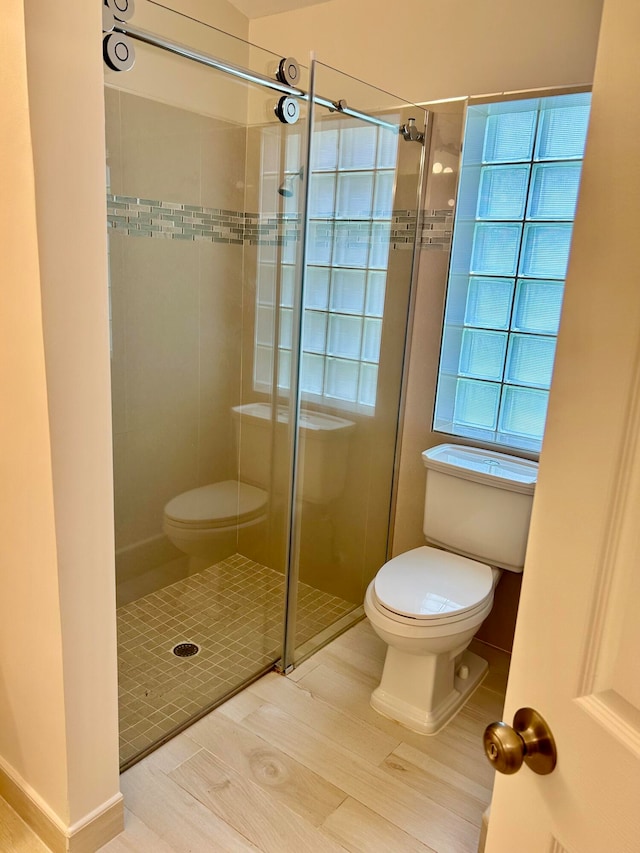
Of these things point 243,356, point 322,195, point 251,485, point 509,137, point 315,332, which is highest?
point 509,137

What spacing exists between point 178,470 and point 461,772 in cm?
139

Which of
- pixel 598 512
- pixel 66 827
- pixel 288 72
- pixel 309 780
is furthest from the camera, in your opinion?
pixel 288 72

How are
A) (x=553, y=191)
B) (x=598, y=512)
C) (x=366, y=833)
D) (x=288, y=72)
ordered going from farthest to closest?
(x=553, y=191) < (x=288, y=72) < (x=366, y=833) < (x=598, y=512)

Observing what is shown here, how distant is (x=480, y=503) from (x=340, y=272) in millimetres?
1016

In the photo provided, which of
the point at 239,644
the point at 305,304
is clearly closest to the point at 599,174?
the point at 305,304

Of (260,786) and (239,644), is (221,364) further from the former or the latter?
(260,786)

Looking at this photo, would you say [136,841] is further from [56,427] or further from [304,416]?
[304,416]

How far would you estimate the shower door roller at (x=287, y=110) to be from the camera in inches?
84.2

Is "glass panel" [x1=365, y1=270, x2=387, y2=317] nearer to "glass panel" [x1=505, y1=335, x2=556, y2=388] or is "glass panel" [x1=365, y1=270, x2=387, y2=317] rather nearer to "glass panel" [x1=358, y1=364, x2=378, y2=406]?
"glass panel" [x1=358, y1=364, x2=378, y2=406]

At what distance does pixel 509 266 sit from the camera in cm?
246

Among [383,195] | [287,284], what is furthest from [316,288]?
[383,195]

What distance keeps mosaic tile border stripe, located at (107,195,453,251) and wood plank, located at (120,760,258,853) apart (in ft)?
5.44

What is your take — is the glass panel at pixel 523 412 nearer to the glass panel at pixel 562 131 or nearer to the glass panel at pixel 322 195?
the glass panel at pixel 562 131

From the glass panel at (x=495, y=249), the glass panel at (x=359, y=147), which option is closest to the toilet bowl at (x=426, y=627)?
the glass panel at (x=495, y=249)
